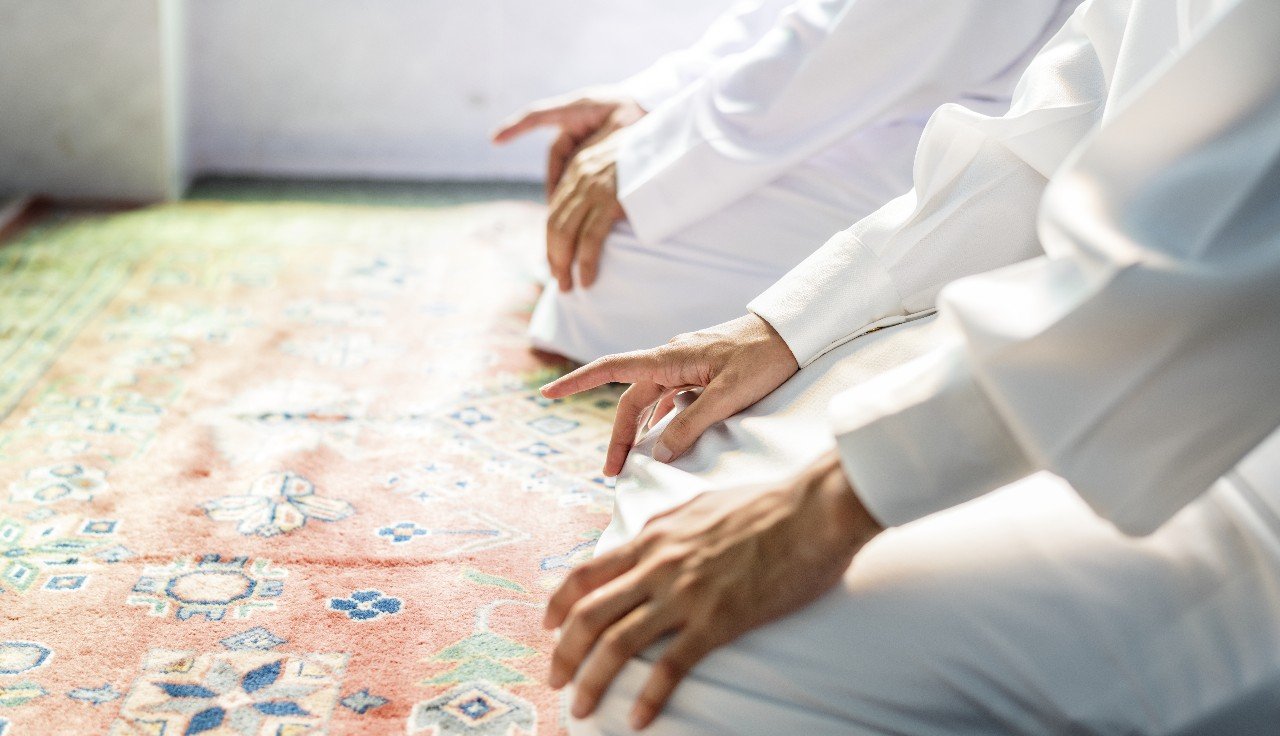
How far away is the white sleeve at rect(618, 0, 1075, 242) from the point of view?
5.03 feet

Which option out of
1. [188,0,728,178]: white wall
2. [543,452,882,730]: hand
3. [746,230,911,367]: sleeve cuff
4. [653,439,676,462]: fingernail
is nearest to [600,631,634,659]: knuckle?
[543,452,882,730]: hand

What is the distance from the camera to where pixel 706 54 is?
1.91m

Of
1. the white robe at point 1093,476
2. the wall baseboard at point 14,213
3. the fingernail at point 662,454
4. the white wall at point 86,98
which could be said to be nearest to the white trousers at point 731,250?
the fingernail at point 662,454

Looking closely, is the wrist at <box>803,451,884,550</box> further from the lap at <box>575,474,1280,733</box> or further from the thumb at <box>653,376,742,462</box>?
the thumb at <box>653,376,742,462</box>

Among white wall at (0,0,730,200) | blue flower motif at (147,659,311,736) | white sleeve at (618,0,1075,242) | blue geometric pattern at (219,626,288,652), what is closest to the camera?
blue flower motif at (147,659,311,736)

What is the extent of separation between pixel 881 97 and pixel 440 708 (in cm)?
105

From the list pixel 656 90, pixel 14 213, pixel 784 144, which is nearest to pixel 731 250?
pixel 784 144

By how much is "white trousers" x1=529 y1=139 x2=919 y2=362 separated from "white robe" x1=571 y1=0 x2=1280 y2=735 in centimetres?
78

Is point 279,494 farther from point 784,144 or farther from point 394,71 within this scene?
point 394,71

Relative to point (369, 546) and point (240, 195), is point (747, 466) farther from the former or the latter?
point (240, 195)

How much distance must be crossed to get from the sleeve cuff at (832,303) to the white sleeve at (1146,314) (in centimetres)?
33

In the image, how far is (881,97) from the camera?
159 cm

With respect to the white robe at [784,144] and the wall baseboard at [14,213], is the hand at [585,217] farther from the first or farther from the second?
the wall baseboard at [14,213]

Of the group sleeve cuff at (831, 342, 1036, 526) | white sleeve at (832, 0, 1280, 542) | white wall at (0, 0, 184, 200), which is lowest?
white wall at (0, 0, 184, 200)
